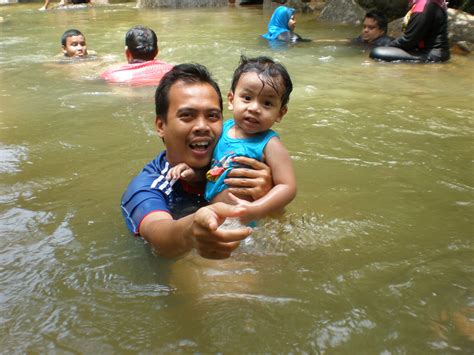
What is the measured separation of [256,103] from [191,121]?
1.31 feet

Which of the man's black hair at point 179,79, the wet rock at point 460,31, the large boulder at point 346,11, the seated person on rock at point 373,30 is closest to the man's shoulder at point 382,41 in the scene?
the seated person on rock at point 373,30

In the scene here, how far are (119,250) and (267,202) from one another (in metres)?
0.80

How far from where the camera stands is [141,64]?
19.2ft

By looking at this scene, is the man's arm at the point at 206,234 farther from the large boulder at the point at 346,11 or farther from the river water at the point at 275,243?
the large boulder at the point at 346,11

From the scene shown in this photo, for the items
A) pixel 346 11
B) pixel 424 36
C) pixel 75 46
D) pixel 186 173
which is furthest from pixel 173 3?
pixel 186 173

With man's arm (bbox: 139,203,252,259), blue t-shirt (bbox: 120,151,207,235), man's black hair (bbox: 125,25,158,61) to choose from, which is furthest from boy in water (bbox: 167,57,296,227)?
man's black hair (bbox: 125,25,158,61)

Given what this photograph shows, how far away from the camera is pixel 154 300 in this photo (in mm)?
2068

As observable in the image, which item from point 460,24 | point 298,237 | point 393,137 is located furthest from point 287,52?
point 298,237

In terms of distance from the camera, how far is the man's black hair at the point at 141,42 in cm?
580

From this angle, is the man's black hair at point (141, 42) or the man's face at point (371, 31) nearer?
the man's black hair at point (141, 42)

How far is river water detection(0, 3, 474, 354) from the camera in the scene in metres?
1.83

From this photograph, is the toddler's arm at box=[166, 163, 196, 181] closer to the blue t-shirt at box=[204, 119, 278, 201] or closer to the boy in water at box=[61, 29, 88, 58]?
the blue t-shirt at box=[204, 119, 278, 201]

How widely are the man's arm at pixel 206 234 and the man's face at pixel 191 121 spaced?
63 cm

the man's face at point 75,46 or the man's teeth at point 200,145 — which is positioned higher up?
the man's teeth at point 200,145
